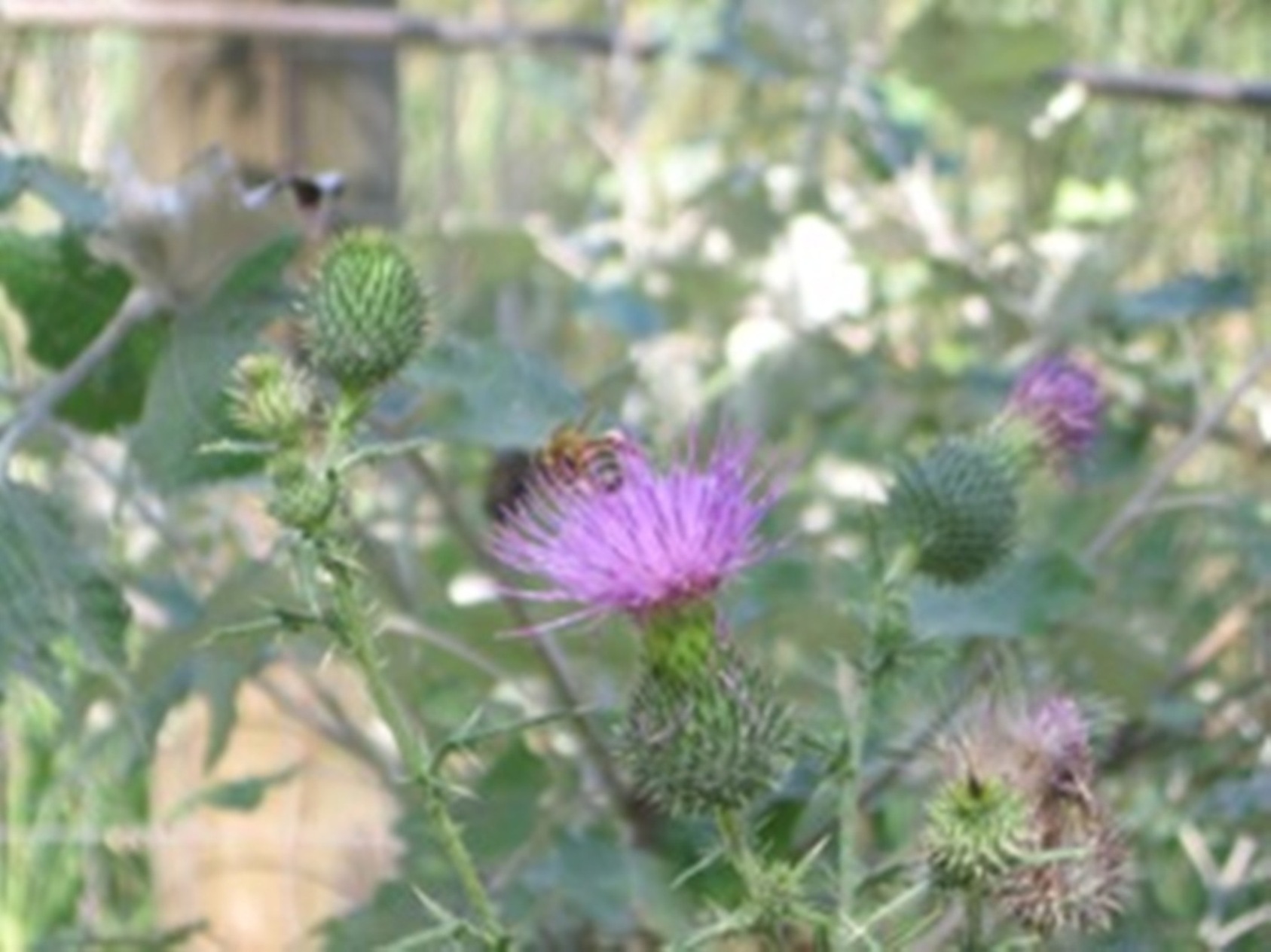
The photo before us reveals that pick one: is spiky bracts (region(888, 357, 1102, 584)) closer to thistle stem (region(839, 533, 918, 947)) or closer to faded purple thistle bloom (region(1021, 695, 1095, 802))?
thistle stem (region(839, 533, 918, 947))

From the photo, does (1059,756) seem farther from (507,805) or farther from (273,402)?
(507,805)

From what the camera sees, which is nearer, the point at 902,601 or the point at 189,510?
the point at 902,601

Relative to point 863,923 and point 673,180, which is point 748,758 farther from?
point 673,180

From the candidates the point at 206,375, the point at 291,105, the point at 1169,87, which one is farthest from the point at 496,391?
the point at 291,105

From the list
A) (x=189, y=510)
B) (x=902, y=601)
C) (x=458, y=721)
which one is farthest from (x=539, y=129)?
(x=902, y=601)

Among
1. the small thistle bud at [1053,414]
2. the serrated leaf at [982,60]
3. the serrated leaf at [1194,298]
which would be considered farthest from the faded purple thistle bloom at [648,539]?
the serrated leaf at [982,60]

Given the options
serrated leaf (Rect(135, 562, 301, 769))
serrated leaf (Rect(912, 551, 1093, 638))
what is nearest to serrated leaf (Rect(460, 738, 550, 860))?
serrated leaf (Rect(135, 562, 301, 769))

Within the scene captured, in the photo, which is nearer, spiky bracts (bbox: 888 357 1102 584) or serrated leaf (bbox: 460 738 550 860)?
spiky bracts (bbox: 888 357 1102 584)

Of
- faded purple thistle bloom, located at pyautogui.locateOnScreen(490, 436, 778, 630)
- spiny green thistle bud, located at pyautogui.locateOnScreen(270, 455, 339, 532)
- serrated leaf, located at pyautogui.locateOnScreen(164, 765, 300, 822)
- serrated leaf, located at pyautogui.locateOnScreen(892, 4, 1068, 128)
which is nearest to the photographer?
spiny green thistle bud, located at pyautogui.locateOnScreen(270, 455, 339, 532)
